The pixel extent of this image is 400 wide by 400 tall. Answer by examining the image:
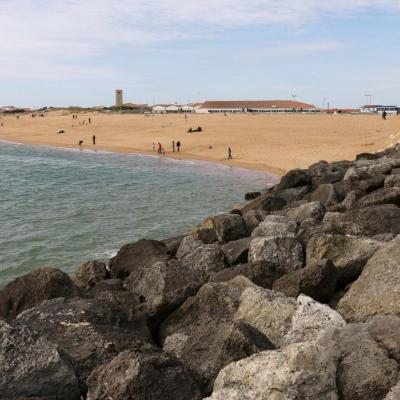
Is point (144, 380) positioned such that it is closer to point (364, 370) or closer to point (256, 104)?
point (364, 370)

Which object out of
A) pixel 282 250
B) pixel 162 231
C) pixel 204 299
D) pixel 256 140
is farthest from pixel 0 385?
pixel 256 140

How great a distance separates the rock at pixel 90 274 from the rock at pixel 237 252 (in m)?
2.60

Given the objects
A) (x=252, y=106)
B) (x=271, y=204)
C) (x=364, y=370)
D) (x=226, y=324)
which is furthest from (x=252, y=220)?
(x=252, y=106)

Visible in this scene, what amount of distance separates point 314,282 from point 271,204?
10.6 metres

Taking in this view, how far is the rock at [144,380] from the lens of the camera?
5379 millimetres

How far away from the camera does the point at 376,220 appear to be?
10.9 metres

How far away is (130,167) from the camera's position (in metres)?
41.5

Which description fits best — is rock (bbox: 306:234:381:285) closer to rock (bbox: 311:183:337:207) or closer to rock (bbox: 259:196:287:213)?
rock (bbox: 311:183:337:207)

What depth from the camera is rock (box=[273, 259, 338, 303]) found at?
26.6 feet

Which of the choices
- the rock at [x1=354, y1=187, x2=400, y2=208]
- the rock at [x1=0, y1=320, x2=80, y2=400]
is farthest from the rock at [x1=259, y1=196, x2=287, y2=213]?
the rock at [x1=0, y1=320, x2=80, y2=400]

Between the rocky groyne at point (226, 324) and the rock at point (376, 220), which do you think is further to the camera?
the rock at point (376, 220)

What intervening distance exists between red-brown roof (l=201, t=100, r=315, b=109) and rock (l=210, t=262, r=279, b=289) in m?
145

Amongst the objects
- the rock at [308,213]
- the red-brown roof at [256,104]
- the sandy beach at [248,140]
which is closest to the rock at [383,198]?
the rock at [308,213]

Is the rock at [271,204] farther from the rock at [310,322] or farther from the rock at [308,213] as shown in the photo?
the rock at [310,322]
